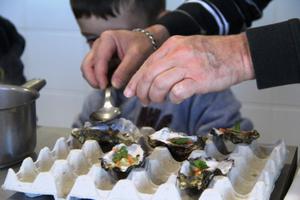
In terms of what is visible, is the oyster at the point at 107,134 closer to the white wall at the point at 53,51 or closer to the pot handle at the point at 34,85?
the pot handle at the point at 34,85

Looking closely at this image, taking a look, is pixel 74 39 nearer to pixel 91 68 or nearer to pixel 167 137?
pixel 91 68

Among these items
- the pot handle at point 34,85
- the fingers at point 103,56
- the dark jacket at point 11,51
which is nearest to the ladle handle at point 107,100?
the fingers at point 103,56

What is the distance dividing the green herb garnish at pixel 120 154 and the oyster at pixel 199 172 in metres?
0.08

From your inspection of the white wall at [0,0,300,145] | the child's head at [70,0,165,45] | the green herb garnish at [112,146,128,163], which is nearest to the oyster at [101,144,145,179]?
the green herb garnish at [112,146,128,163]

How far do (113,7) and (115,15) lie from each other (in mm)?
24

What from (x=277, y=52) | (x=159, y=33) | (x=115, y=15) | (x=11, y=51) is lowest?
(x=11, y=51)

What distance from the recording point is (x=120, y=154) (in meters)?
0.65

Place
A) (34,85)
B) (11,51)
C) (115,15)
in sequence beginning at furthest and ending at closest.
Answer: (11,51) < (115,15) < (34,85)

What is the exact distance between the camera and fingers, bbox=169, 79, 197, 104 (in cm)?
69

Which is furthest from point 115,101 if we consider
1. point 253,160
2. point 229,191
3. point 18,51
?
point 229,191

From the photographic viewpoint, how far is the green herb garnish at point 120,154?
2.11ft

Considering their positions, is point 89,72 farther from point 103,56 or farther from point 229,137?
point 229,137

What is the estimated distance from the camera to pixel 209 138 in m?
0.76

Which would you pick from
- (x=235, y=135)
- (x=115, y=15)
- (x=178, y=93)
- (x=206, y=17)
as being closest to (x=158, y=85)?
(x=178, y=93)
